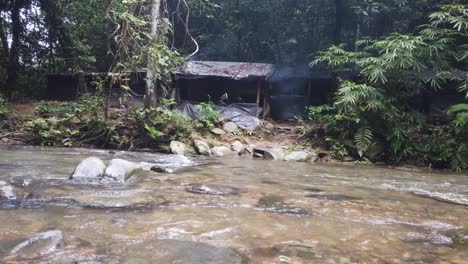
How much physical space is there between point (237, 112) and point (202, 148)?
3.54 meters

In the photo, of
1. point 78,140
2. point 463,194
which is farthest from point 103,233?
point 78,140

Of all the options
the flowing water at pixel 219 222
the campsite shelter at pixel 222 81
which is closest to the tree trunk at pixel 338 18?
the campsite shelter at pixel 222 81

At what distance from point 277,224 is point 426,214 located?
1.68 meters

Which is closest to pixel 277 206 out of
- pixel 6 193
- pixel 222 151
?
pixel 6 193

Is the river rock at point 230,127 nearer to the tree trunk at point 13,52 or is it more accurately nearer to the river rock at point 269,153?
the river rock at point 269,153

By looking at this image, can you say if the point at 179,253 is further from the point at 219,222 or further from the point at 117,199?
the point at 117,199

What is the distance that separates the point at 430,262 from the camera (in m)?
2.35

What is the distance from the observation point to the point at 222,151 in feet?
32.4

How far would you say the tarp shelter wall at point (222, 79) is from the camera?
13.8 metres

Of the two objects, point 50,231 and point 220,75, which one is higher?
point 220,75

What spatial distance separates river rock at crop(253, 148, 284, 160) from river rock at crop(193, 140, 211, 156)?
129 centimetres

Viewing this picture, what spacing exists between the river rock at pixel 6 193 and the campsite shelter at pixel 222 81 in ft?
32.4

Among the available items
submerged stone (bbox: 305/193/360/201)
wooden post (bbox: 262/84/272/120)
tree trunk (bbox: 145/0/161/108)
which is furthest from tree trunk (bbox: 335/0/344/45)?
submerged stone (bbox: 305/193/360/201)

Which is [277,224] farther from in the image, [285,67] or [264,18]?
[264,18]
